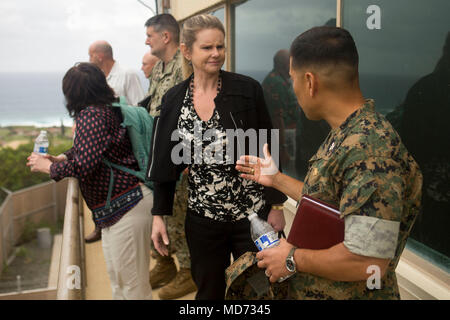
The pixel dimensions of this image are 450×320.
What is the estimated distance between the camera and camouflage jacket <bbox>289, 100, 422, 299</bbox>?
0.91 meters

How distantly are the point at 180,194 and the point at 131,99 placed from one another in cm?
184

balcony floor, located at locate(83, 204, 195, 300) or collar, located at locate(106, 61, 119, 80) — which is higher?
collar, located at locate(106, 61, 119, 80)

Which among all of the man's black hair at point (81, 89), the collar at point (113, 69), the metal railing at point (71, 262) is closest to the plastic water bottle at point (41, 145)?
the man's black hair at point (81, 89)

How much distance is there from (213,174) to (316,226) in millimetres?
875

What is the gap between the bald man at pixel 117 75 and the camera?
4395 mm

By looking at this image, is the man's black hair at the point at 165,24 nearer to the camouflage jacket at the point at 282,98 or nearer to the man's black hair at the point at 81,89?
the camouflage jacket at the point at 282,98

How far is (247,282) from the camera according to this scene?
1.36m

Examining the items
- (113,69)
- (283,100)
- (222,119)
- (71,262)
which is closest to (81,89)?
(222,119)

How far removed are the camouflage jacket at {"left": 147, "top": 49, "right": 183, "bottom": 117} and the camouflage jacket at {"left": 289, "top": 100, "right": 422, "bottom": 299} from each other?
7.01ft

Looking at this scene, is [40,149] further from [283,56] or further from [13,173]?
[13,173]

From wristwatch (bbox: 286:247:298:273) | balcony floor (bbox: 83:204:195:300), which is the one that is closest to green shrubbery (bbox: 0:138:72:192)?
balcony floor (bbox: 83:204:195:300)

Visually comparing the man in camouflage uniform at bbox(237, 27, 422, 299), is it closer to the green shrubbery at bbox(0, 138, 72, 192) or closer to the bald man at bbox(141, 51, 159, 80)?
the bald man at bbox(141, 51, 159, 80)
